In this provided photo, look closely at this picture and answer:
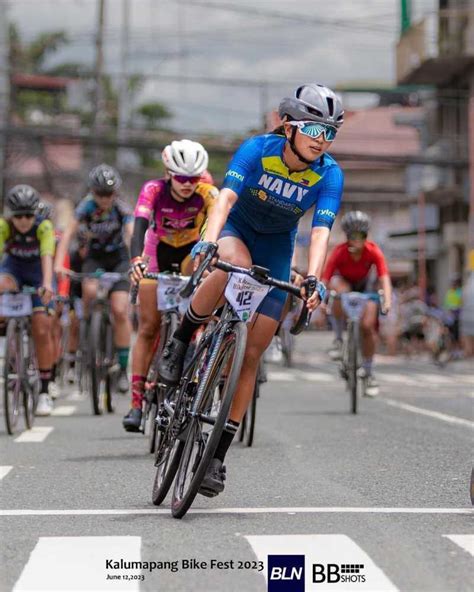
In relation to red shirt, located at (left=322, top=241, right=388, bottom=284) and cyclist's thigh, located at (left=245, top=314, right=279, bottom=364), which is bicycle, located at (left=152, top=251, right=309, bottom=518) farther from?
red shirt, located at (left=322, top=241, right=388, bottom=284)

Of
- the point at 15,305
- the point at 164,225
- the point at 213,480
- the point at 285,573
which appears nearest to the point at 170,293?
the point at 164,225

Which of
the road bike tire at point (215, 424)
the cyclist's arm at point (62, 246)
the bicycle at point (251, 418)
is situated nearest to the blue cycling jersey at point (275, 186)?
the road bike tire at point (215, 424)

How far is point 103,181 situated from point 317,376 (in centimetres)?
1126

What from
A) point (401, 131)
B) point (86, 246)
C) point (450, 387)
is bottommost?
point (450, 387)

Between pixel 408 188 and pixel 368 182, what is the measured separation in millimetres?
27762

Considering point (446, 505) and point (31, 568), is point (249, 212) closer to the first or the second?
point (446, 505)

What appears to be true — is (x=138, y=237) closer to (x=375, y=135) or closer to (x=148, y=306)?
(x=148, y=306)

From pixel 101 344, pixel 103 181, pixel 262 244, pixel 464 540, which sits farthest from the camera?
pixel 101 344

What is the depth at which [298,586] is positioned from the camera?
542cm

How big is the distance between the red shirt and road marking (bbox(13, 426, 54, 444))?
4034 millimetres

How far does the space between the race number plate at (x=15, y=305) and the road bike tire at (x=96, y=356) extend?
1126 mm

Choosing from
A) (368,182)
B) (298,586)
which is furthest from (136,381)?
(368,182)

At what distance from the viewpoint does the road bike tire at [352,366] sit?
1469 centimetres

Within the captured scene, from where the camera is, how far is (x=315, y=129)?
24.6 ft
